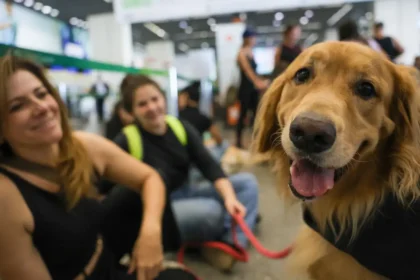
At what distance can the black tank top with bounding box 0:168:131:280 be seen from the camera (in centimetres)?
122

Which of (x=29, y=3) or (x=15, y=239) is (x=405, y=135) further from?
(x=29, y=3)

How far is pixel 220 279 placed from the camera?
7.20ft

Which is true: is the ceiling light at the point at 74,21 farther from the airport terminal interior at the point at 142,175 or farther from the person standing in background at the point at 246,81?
the person standing in background at the point at 246,81

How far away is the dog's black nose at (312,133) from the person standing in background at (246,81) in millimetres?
4298

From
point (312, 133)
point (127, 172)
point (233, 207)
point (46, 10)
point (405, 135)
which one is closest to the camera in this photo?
point (312, 133)

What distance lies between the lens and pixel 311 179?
123 cm

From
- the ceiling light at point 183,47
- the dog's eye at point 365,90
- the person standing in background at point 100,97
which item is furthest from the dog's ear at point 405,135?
the ceiling light at point 183,47

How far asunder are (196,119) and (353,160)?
275cm

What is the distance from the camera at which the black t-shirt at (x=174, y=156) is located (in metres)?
2.30

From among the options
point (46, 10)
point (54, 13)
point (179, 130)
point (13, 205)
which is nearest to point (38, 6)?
point (46, 10)

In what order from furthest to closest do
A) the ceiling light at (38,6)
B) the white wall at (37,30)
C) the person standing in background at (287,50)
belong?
the white wall at (37,30), the ceiling light at (38,6), the person standing in background at (287,50)

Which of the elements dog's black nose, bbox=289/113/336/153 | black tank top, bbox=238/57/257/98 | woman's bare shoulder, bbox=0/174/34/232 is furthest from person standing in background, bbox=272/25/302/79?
woman's bare shoulder, bbox=0/174/34/232

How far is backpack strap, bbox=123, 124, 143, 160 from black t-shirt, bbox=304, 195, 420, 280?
1.31m

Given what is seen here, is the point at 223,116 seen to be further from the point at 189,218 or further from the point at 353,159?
the point at 353,159
